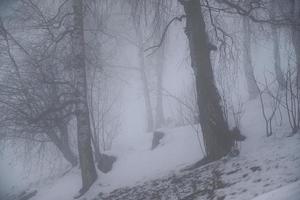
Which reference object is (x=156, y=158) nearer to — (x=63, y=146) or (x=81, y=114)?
(x=81, y=114)

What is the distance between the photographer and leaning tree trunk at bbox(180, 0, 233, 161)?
6.27 meters

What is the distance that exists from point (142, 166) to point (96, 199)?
59.8 inches

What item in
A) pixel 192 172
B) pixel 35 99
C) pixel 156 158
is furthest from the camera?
pixel 35 99

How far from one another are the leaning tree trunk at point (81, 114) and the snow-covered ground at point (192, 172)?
0.36m

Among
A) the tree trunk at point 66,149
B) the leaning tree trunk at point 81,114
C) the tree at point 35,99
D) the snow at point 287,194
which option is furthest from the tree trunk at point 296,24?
the tree trunk at point 66,149

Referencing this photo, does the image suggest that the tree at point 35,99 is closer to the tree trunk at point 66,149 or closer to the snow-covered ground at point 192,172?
the tree trunk at point 66,149

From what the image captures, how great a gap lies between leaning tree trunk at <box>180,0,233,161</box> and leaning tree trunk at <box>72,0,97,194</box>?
3133 mm

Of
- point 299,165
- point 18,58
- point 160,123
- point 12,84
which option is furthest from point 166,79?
point 299,165

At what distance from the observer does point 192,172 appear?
20.3ft

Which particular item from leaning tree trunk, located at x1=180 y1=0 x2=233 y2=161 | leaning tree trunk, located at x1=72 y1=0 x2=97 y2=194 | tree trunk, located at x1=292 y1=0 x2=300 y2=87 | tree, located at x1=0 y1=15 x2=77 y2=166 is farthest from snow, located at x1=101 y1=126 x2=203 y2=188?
tree trunk, located at x1=292 y1=0 x2=300 y2=87

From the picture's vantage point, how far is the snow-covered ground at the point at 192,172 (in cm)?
426

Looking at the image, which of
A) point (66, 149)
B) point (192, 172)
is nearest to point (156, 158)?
point (192, 172)

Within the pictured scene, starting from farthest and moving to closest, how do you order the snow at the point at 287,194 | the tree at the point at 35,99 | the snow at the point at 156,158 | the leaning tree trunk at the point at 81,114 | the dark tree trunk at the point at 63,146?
the dark tree trunk at the point at 63,146 → the tree at the point at 35,99 → the leaning tree trunk at the point at 81,114 → the snow at the point at 156,158 → the snow at the point at 287,194

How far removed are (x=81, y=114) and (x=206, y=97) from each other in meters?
3.40
